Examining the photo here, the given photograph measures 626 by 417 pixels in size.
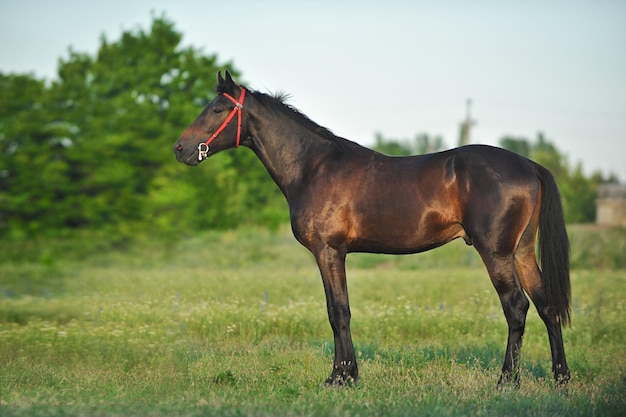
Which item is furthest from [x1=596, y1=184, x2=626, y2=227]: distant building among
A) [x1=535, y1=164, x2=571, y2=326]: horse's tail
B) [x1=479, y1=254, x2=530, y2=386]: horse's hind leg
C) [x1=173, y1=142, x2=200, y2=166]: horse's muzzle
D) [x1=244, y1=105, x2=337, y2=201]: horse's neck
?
[x1=173, y1=142, x2=200, y2=166]: horse's muzzle

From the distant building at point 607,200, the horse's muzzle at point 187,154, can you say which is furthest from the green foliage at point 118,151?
the distant building at point 607,200

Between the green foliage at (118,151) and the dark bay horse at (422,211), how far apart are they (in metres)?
20.3

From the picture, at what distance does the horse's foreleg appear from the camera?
274 inches

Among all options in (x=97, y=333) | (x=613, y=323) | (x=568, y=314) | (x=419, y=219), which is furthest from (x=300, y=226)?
(x=613, y=323)

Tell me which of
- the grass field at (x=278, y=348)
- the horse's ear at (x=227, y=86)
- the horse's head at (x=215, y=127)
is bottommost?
the grass field at (x=278, y=348)

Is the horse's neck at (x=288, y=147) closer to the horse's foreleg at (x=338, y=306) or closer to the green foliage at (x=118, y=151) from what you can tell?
the horse's foreleg at (x=338, y=306)

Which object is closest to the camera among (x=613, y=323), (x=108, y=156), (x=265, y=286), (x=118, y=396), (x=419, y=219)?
(x=118, y=396)

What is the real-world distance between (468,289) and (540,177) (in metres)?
6.87

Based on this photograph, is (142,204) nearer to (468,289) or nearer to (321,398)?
(468,289)

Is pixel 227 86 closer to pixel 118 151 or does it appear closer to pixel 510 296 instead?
pixel 510 296

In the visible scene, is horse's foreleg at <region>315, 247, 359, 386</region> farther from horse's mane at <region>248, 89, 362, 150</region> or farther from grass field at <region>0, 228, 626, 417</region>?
horse's mane at <region>248, 89, 362, 150</region>

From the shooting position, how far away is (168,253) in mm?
24625

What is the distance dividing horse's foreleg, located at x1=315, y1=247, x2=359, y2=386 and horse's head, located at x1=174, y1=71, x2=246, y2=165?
5.50ft

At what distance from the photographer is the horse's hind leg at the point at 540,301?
703 cm
